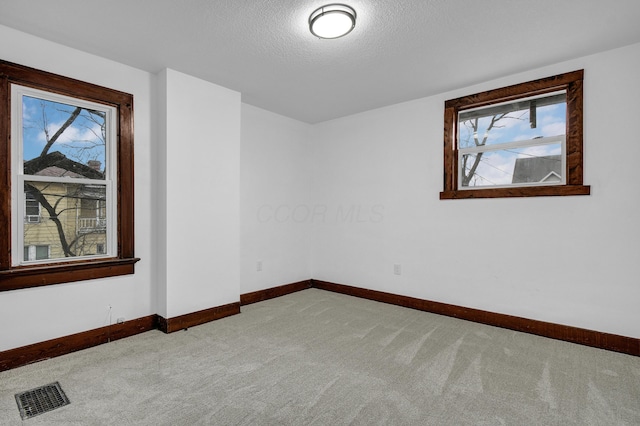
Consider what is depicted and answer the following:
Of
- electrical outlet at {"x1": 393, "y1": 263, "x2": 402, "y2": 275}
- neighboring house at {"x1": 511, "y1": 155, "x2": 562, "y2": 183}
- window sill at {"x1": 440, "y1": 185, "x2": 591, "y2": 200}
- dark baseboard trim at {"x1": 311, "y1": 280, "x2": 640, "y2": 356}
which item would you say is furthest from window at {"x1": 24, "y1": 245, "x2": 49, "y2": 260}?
neighboring house at {"x1": 511, "y1": 155, "x2": 562, "y2": 183}

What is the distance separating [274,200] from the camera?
15.1ft

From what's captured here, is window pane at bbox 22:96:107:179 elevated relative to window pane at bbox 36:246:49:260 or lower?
elevated

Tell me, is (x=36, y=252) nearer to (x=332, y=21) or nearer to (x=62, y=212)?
(x=62, y=212)

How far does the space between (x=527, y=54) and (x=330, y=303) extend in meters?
3.38

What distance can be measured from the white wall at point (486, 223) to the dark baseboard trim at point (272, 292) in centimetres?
30

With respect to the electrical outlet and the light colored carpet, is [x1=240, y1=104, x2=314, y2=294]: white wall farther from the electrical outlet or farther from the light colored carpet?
the electrical outlet

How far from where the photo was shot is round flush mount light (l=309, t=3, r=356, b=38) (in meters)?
2.15

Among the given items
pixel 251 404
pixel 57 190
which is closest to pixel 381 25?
pixel 251 404

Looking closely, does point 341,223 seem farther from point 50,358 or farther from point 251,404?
point 50,358

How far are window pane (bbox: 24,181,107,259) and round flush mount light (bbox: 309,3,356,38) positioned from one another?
7.83 ft

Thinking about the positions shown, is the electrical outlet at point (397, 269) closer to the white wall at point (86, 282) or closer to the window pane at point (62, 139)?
the white wall at point (86, 282)

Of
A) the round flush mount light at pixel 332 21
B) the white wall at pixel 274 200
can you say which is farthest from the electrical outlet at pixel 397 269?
the round flush mount light at pixel 332 21

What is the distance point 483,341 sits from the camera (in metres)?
2.93

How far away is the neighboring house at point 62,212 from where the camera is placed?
2.59m
